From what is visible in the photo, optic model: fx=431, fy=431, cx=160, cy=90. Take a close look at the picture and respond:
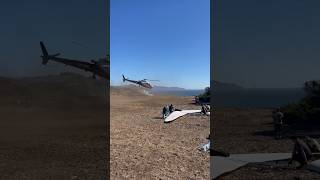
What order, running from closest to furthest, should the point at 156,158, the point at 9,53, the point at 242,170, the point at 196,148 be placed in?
the point at 9,53 → the point at 242,170 → the point at 156,158 → the point at 196,148

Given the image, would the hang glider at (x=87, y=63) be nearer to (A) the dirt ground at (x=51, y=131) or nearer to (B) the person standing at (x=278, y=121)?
(A) the dirt ground at (x=51, y=131)

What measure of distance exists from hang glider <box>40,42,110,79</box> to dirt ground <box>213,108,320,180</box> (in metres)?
1.32

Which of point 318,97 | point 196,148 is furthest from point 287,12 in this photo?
point 196,148

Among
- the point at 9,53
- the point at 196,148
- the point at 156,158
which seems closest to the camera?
the point at 9,53

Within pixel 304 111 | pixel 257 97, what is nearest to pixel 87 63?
pixel 257 97

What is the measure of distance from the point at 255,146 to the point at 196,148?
3278 millimetres

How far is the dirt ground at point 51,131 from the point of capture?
4.65m

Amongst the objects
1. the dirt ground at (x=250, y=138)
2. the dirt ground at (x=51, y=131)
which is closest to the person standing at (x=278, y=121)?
the dirt ground at (x=250, y=138)

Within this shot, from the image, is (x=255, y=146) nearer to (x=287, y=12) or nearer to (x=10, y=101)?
(x=287, y=12)

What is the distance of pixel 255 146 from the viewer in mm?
5031

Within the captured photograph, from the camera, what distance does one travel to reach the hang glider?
4.54 m

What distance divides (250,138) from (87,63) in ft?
6.72

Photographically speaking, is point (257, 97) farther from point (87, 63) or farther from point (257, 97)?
point (87, 63)

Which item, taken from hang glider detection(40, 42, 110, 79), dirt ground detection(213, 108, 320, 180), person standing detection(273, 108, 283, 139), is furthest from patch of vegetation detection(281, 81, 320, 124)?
hang glider detection(40, 42, 110, 79)
